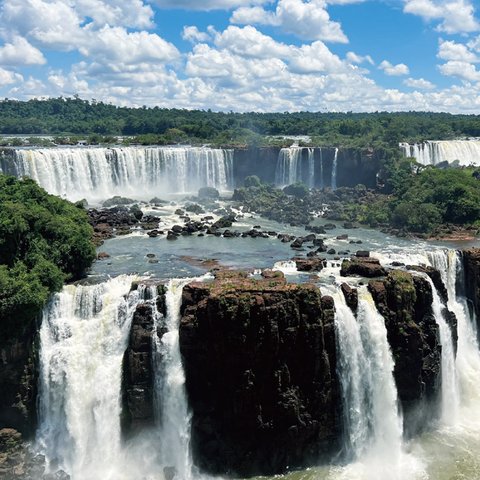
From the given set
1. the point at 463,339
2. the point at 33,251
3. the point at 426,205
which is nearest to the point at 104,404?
the point at 33,251

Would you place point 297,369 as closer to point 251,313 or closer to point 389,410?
point 251,313

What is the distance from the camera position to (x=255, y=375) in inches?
878

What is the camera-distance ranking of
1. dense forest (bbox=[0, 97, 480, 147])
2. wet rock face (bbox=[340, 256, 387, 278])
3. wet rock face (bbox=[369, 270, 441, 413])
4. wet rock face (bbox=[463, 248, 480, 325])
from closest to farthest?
wet rock face (bbox=[369, 270, 441, 413])
wet rock face (bbox=[340, 256, 387, 278])
wet rock face (bbox=[463, 248, 480, 325])
dense forest (bbox=[0, 97, 480, 147])

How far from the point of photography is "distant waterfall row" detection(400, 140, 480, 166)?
65812 mm

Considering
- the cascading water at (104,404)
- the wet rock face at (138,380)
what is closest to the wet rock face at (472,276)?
the cascading water at (104,404)

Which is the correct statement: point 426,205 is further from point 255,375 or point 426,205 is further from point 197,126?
point 197,126

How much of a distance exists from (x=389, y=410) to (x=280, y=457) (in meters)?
4.92

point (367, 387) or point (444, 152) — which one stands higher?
point (444, 152)

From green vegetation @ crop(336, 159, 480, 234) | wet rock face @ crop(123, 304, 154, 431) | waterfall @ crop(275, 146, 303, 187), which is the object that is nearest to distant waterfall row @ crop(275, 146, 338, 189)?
waterfall @ crop(275, 146, 303, 187)

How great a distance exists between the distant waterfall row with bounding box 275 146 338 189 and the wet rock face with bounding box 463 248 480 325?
1178 inches

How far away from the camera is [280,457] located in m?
22.8

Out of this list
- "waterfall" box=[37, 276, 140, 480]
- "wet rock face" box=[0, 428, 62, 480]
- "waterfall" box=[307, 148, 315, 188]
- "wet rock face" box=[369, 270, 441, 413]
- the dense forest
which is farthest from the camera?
the dense forest

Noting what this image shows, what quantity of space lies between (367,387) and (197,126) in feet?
199

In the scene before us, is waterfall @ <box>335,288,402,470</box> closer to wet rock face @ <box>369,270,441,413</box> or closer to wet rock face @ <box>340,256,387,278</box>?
wet rock face @ <box>369,270,441,413</box>
